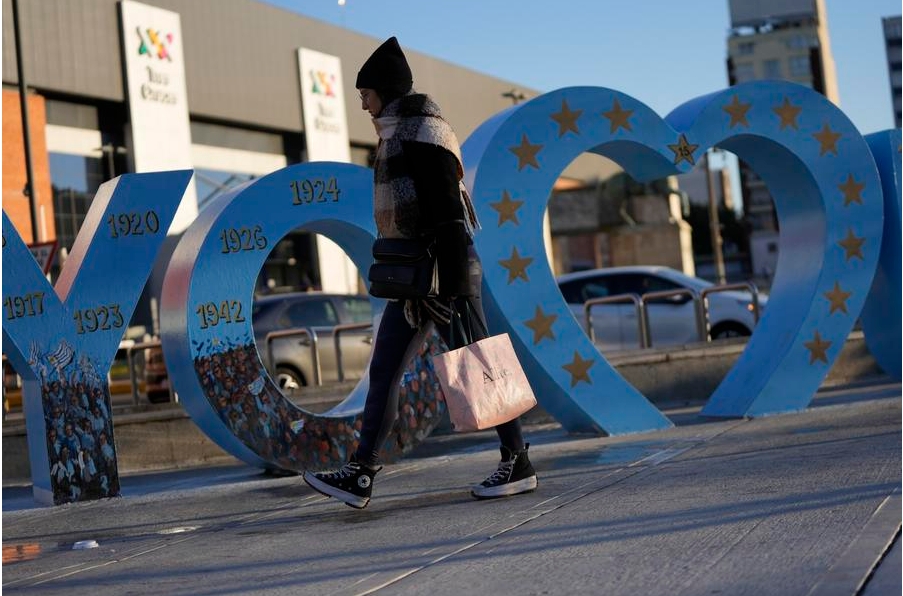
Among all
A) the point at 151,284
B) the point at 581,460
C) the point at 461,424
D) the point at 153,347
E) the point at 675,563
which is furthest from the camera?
the point at 151,284

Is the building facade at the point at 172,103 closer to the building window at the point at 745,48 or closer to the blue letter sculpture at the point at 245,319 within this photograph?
the blue letter sculpture at the point at 245,319

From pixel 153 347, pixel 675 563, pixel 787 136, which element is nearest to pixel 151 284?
pixel 153 347

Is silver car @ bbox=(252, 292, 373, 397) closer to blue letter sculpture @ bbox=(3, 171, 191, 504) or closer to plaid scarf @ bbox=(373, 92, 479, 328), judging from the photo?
blue letter sculpture @ bbox=(3, 171, 191, 504)

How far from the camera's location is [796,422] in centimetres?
798

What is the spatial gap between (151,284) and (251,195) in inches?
1024

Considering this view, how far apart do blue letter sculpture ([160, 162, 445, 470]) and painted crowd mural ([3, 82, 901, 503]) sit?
12mm

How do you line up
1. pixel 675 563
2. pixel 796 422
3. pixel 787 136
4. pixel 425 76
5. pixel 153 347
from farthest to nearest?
pixel 425 76 → pixel 153 347 → pixel 787 136 → pixel 796 422 → pixel 675 563

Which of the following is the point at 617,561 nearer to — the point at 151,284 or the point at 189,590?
the point at 189,590

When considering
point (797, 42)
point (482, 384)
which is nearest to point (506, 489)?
point (482, 384)

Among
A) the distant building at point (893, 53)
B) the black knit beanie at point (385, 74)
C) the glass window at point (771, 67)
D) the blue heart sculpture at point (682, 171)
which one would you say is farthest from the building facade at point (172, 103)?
the glass window at point (771, 67)

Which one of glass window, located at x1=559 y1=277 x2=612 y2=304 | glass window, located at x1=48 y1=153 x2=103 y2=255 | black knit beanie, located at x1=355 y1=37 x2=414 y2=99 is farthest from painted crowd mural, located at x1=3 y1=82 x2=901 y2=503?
glass window, located at x1=48 y1=153 x2=103 y2=255

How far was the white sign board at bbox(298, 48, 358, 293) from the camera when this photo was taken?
127 ft

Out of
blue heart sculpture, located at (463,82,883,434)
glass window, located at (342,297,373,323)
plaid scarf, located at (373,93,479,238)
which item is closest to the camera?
plaid scarf, located at (373,93,479,238)

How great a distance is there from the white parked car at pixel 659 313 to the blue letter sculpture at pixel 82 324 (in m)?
9.84
